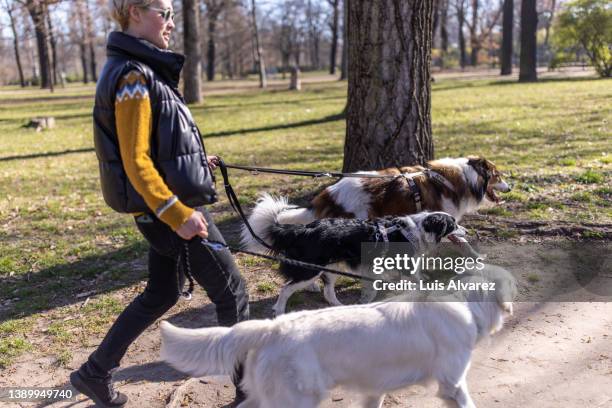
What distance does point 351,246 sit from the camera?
12.9 feet

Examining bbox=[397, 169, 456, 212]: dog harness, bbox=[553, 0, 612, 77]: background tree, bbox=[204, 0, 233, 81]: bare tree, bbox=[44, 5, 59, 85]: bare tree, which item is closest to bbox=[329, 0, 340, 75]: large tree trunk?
bbox=[204, 0, 233, 81]: bare tree

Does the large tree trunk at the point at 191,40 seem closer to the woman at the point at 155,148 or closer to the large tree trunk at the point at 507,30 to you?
the woman at the point at 155,148

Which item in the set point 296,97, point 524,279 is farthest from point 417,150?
point 296,97

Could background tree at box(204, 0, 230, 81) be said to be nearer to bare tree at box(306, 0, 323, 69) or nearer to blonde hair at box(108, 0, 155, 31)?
bare tree at box(306, 0, 323, 69)

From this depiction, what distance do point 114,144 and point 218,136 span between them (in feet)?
38.2

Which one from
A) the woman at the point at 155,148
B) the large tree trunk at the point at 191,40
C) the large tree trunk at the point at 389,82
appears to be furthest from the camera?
the large tree trunk at the point at 191,40

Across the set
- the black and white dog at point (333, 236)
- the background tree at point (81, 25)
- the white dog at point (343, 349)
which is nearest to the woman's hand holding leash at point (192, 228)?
the white dog at point (343, 349)

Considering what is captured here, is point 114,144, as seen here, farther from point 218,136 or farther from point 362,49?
point 218,136

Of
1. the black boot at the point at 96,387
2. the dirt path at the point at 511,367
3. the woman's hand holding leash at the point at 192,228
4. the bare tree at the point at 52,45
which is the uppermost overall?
the bare tree at the point at 52,45

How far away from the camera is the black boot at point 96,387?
3.05 metres

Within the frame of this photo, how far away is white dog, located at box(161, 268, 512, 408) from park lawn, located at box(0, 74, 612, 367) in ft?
6.50

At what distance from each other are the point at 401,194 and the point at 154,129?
101 inches

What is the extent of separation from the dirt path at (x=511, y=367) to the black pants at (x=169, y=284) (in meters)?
0.47

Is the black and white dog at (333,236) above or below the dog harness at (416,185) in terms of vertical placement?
below
